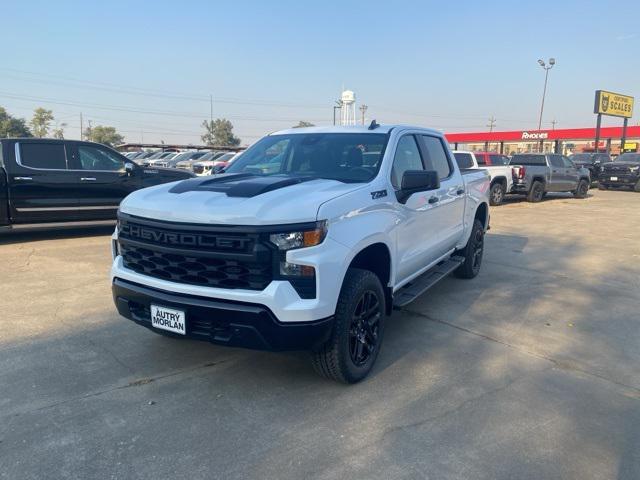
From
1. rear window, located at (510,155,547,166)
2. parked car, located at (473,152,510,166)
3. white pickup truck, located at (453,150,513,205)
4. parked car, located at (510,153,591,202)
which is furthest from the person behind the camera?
rear window, located at (510,155,547,166)

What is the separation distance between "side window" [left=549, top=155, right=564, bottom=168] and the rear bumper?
1726cm

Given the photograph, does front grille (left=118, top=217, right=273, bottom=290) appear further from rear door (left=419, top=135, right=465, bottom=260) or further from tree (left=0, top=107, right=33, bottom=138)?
tree (left=0, top=107, right=33, bottom=138)

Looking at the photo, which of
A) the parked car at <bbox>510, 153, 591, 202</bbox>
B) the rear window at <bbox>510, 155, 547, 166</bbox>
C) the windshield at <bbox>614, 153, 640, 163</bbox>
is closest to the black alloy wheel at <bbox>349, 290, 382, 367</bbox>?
the parked car at <bbox>510, 153, 591, 202</bbox>

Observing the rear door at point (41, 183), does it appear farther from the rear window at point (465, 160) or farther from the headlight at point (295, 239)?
the rear window at point (465, 160)

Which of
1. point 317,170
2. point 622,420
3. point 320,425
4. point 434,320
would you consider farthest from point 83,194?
point 622,420

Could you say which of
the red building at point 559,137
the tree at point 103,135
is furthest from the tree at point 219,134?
the red building at point 559,137

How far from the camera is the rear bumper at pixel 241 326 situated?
9.89 feet

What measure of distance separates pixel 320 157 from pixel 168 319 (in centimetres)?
198

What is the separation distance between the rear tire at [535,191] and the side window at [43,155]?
48.6 ft

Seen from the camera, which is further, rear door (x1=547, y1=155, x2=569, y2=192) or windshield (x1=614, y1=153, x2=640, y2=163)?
windshield (x1=614, y1=153, x2=640, y2=163)

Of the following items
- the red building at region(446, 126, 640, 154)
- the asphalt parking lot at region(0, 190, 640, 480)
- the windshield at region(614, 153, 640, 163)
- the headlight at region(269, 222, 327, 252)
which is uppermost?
the red building at region(446, 126, 640, 154)

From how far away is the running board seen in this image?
13.9 feet

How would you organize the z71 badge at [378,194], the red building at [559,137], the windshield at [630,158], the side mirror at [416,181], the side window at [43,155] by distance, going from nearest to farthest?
the z71 badge at [378,194], the side mirror at [416,181], the side window at [43,155], the windshield at [630,158], the red building at [559,137]

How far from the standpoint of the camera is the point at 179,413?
320 cm
